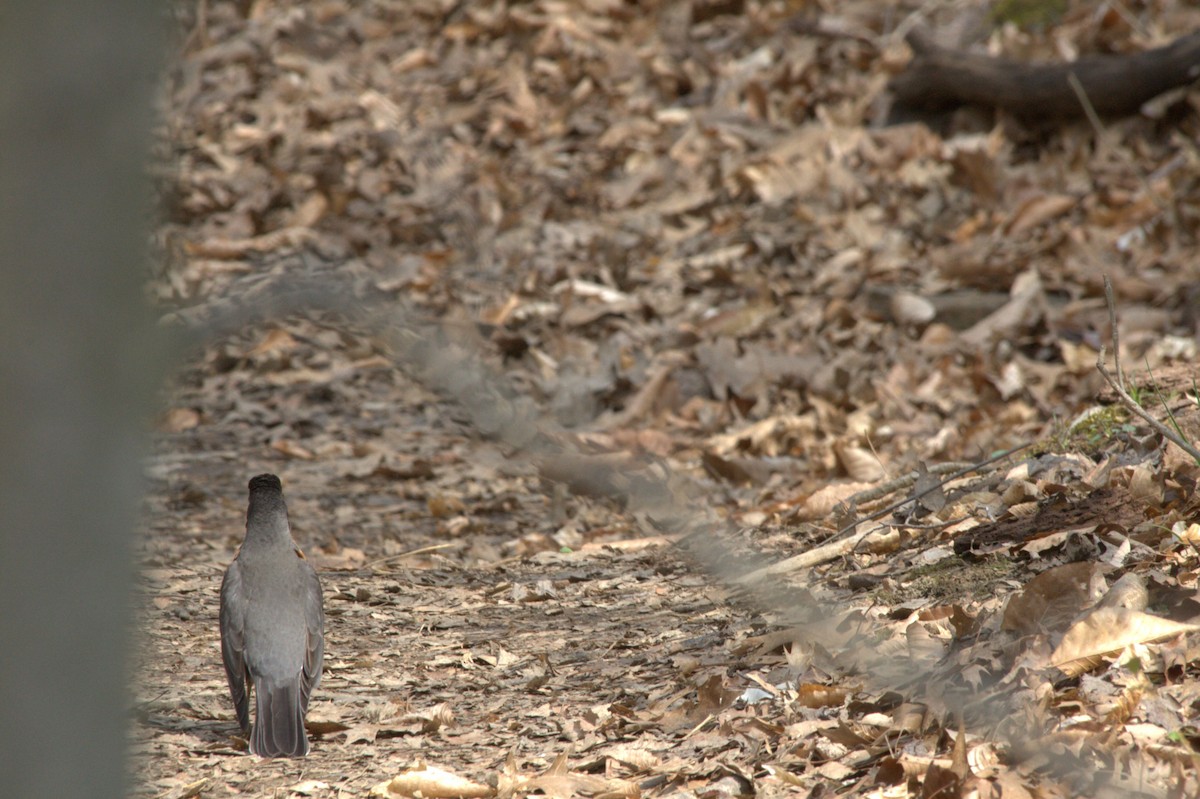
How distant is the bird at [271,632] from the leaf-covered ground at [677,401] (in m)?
0.14

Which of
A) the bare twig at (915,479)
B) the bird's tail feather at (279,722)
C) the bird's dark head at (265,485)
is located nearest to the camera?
the bird's tail feather at (279,722)

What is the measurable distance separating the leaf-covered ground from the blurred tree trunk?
0.16 m

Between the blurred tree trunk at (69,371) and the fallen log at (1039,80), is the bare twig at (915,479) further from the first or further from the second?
the fallen log at (1039,80)

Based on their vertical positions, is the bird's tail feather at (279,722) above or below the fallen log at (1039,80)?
below

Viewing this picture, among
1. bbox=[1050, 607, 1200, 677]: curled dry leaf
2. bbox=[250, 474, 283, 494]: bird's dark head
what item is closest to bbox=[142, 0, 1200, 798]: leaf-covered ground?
bbox=[1050, 607, 1200, 677]: curled dry leaf

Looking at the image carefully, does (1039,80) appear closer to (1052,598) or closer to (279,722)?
(1052,598)

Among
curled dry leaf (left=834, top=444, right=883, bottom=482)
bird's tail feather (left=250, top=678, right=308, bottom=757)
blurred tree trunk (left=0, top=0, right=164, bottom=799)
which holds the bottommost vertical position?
curled dry leaf (left=834, top=444, right=883, bottom=482)

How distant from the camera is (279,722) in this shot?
152 inches

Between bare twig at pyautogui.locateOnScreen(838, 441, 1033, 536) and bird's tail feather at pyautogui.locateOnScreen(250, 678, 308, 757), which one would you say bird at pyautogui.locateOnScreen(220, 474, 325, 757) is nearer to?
bird's tail feather at pyautogui.locateOnScreen(250, 678, 308, 757)

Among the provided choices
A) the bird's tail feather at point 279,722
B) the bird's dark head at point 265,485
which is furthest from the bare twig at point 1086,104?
the bird's tail feather at point 279,722

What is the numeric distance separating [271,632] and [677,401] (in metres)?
3.99

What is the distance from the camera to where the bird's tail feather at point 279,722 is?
3.78 m

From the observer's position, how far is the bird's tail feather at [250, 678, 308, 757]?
12.4 ft

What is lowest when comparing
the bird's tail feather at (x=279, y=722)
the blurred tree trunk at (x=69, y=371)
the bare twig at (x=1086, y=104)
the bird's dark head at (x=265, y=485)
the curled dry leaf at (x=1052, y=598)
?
the bird's tail feather at (x=279, y=722)
